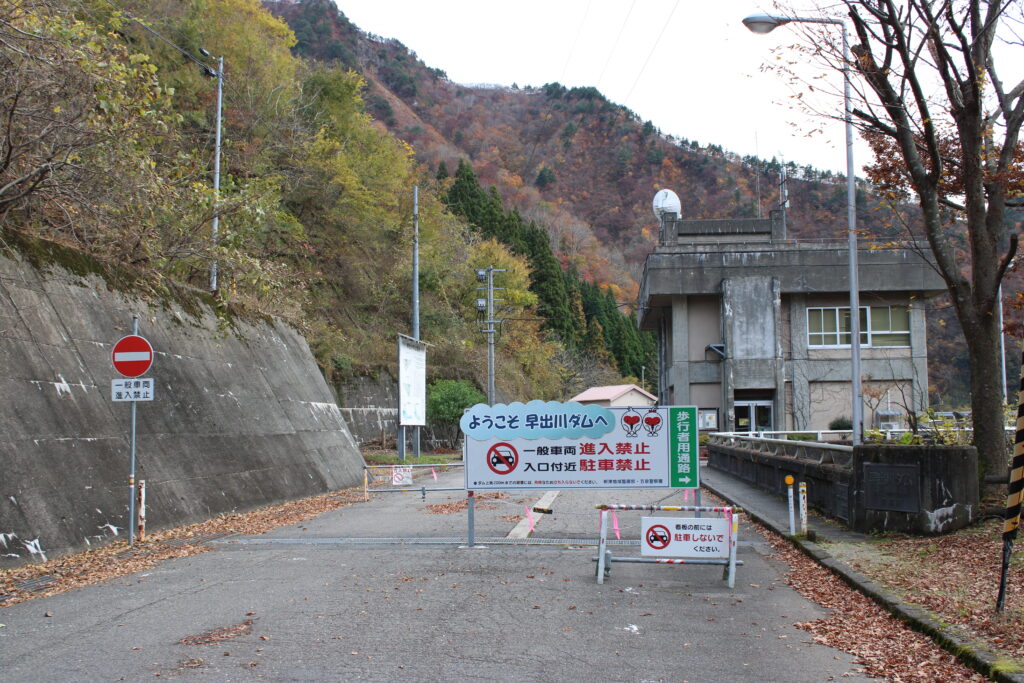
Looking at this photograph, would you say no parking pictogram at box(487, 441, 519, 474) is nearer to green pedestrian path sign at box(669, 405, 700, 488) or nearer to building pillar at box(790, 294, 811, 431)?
green pedestrian path sign at box(669, 405, 700, 488)

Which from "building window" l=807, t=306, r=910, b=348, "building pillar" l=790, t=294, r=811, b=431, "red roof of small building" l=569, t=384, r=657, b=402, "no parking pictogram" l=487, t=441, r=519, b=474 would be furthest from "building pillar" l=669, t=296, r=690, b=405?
"no parking pictogram" l=487, t=441, r=519, b=474

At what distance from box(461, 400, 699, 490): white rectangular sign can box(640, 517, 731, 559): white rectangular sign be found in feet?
3.12

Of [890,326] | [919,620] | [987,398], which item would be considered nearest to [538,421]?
[919,620]

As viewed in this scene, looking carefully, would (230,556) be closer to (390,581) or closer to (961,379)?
(390,581)

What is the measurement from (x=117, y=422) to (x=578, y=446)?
23.5 feet

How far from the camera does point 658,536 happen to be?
377 inches

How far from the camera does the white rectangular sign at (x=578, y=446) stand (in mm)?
10672

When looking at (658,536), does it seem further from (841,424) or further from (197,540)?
(841,424)

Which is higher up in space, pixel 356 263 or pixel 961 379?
pixel 356 263

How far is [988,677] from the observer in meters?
5.55

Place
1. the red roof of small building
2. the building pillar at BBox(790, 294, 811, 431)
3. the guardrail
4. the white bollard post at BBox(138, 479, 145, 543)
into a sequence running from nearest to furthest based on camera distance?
the white bollard post at BBox(138, 479, 145, 543), the guardrail, the building pillar at BBox(790, 294, 811, 431), the red roof of small building

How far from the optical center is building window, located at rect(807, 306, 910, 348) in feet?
145

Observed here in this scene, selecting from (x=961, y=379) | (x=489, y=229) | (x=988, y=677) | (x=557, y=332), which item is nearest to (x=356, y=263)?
(x=489, y=229)

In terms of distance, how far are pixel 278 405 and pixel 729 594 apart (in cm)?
1341
